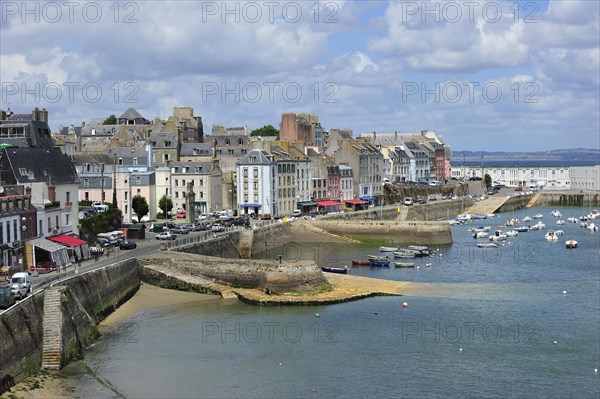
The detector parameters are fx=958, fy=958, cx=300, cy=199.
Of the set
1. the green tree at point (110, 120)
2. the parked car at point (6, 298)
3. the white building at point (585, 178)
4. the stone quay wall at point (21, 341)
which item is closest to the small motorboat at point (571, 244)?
the stone quay wall at point (21, 341)

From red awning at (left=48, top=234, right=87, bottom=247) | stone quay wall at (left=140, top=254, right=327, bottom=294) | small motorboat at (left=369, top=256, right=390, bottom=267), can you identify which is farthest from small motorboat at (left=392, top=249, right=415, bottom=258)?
red awning at (left=48, top=234, right=87, bottom=247)

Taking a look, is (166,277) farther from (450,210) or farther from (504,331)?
(450,210)

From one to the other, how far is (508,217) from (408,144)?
109 feet

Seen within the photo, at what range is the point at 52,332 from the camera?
3356 centimetres

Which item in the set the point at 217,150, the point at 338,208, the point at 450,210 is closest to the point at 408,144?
the point at 450,210

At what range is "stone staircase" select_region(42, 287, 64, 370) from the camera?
107ft

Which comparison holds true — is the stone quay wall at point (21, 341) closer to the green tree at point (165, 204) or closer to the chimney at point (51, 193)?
the chimney at point (51, 193)

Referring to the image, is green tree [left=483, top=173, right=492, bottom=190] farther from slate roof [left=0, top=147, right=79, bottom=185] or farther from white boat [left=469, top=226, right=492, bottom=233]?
slate roof [left=0, top=147, right=79, bottom=185]

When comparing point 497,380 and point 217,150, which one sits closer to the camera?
point 497,380

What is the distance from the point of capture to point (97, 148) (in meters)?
93.4

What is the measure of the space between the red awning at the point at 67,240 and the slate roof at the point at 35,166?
12.9ft

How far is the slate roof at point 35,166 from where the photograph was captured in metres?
50.1

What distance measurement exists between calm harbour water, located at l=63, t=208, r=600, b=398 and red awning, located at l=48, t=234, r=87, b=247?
626cm

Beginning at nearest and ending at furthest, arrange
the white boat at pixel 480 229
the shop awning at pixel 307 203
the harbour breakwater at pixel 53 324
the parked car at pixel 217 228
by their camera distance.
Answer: the harbour breakwater at pixel 53 324 → the parked car at pixel 217 228 → the white boat at pixel 480 229 → the shop awning at pixel 307 203
